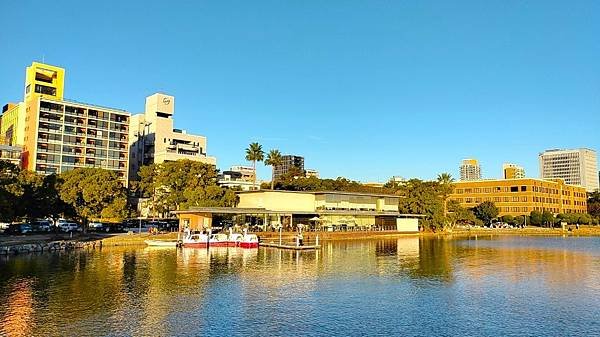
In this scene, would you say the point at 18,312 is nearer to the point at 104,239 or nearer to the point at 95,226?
the point at 104,239

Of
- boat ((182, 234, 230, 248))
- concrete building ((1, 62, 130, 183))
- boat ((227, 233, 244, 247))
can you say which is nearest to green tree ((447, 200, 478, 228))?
boat ((227, 233, 244, 247))

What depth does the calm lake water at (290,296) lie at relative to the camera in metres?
26.5

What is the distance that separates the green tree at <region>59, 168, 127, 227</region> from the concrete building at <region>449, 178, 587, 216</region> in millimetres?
127027

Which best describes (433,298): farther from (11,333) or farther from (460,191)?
(460,191)

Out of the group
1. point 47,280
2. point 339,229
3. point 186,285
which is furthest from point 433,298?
point 339,229

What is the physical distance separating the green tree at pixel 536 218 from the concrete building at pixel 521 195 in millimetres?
4193

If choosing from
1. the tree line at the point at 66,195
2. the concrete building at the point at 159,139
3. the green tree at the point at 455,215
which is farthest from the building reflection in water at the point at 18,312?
the green tree at the point at 455,215

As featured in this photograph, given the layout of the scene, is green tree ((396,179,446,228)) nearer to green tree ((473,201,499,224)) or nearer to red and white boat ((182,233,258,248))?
green tree ((473,201,499,224))

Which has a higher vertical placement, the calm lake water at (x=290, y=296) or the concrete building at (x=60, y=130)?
the concrete building at (x=60, y=130)

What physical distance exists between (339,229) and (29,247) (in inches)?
2131

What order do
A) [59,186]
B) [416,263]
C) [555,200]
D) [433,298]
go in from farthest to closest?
[555,200]
[59,186]
[416,263]
[433,298]

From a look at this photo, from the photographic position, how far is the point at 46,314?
28.2m

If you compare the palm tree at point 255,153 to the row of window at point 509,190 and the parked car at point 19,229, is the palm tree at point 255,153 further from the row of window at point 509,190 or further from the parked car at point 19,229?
the row of window at point 509,190

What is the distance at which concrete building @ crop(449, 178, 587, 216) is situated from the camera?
158 m
